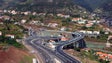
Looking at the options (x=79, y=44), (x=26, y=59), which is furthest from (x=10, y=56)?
(x=79, y=44)

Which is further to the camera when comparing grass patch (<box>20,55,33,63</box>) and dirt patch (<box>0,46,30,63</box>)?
grass patch (<box>20,55,33,63</box>)

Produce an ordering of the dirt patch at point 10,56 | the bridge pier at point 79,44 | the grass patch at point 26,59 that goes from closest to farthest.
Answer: the dirt patch at point 10,56 → the grass patch at point 26,59 → the bridge pier at point 79,44

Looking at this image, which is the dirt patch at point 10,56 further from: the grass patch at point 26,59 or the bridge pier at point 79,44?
the bridge pier at point 79,44

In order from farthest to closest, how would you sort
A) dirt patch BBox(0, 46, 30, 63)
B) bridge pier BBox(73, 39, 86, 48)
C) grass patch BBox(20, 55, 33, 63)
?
1. bridge pier BBox(73, 39, 86, 48)
2. grass patch BBox(20, 55, 33, 63)
3. dirt patch BBox(0, 46, 30, 63)

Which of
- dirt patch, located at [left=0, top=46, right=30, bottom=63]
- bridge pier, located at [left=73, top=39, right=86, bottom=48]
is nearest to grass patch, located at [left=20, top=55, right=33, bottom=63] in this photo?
dirt patch, located at [left=0, top=46, right=30, bottom=63]

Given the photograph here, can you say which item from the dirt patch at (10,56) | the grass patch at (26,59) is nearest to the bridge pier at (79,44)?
the grass patch at (26,59)

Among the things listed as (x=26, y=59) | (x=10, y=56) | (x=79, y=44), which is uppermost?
(x=10, y=56)

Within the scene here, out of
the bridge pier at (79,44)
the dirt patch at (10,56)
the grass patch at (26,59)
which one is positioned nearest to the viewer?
the dirt patch at (10,56)

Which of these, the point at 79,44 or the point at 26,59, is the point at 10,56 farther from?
the point at 79,44

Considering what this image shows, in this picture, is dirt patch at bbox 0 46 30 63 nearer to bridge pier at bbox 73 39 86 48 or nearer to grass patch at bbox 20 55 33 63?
grass patch at bbox 20 55 33 63

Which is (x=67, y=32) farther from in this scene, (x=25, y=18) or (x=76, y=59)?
(x=76, y=59)

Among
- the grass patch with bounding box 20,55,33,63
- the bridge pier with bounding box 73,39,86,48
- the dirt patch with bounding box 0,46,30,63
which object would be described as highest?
the dirt patch with bounding box 0,46,30,63
